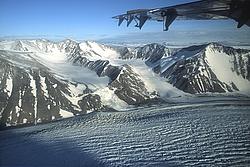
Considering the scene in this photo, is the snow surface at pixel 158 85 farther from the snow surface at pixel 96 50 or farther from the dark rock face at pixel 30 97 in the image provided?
the snow surface at pixel 96 50

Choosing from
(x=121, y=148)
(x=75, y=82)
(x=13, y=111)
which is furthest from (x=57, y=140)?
(x=75, y=82)

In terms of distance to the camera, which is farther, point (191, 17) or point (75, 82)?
point (75, 82)

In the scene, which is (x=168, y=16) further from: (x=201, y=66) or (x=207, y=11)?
(x=201, y=66)

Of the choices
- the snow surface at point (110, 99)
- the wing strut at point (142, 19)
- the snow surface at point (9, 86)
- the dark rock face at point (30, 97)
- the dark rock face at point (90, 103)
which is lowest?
the snow surface at point (110, 99)

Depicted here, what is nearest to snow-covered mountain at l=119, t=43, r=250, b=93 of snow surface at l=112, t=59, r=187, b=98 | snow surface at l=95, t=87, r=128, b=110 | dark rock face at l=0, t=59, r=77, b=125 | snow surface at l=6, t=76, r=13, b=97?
snow surface at l=112, t=59, r=187, b=98

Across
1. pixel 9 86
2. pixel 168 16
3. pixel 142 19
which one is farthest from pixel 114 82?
pixel 168 16

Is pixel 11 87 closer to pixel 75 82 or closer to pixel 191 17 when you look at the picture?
pixel 75 82

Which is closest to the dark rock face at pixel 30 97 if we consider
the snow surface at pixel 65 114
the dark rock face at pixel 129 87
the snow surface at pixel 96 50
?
the snow surface at pixel 65 114
